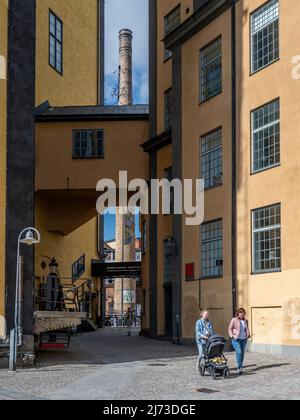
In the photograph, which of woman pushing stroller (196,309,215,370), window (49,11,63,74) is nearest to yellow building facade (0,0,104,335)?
window (49,11,63,74)

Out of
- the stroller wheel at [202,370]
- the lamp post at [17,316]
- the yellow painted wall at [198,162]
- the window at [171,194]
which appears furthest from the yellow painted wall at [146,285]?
the stroller wheel at [202,370]

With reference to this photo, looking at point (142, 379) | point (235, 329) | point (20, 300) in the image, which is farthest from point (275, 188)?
point (20, 300)

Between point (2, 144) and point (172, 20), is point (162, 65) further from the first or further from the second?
point (2, 144)

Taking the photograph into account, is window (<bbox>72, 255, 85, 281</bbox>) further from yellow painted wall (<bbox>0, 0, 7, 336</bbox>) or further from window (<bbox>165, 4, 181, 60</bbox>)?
yellow painted wall (<bbox>0, 0, 7, 336</bbox>)

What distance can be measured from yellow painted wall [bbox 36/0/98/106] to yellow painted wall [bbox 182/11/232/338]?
9.92 metres

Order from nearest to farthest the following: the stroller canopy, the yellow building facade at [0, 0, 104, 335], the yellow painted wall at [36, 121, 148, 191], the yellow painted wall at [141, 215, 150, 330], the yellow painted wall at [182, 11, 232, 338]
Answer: the stroller canopy < the yellow building facade at [0, 0, 104, 335] < the yellow painted wall at [182, 11, 232, 338] < the yellow painted wall at [36, 121, 148, 191] < the yellow painted wall at [141, 215, 150, 330]

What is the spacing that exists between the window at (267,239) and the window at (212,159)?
292 centimetres

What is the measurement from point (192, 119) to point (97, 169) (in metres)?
6.23

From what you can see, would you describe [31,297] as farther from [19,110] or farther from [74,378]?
[19,110]

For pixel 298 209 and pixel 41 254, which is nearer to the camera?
pixel 298 209

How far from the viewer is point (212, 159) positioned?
25781 mm

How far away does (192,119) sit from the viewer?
27156mm

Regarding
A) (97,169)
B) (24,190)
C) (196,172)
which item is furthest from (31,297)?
(97,169)

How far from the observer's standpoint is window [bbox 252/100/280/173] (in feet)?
72.5
